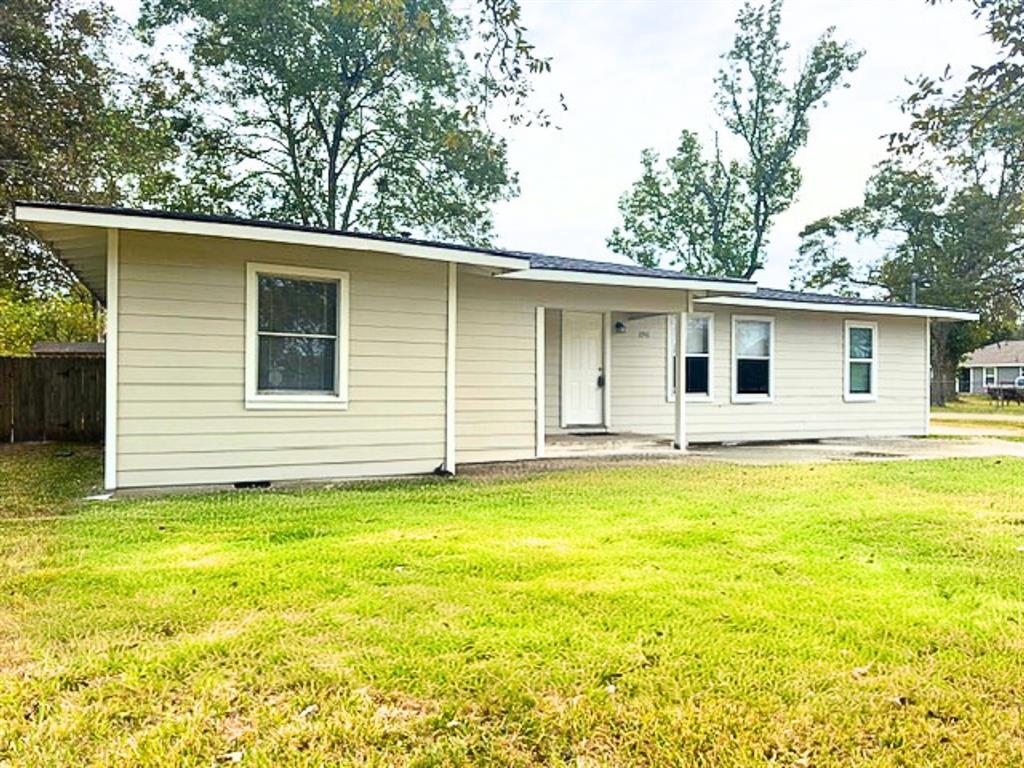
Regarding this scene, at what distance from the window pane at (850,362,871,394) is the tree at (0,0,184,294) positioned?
46.8ft

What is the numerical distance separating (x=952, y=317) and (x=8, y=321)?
28322 millimetres

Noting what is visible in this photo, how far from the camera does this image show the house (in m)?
6.55

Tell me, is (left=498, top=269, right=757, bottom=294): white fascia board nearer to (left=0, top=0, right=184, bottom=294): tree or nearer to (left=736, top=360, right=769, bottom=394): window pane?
(left=736, top=360, right=769, bottom=394): window pane

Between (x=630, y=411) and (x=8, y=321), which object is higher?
(x=8, y=321)

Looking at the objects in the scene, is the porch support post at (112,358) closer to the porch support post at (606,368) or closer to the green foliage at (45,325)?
the porch support post at (606,368)

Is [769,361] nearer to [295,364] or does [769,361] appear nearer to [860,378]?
[860,378]

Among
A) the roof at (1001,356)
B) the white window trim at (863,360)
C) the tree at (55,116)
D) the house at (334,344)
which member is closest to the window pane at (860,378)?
the white window trim at (863,360)

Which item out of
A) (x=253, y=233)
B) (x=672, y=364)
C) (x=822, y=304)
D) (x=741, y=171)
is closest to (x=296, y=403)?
(x=253, y=233)

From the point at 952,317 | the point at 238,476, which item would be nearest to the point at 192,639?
the point at 238,476

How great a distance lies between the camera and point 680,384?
10.8 meters

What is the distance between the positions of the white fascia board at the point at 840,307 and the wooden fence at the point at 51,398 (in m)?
9.80

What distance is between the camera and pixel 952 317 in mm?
14094

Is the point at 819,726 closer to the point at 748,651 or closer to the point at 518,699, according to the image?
the point at 748,651

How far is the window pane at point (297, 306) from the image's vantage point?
7.18 metres
